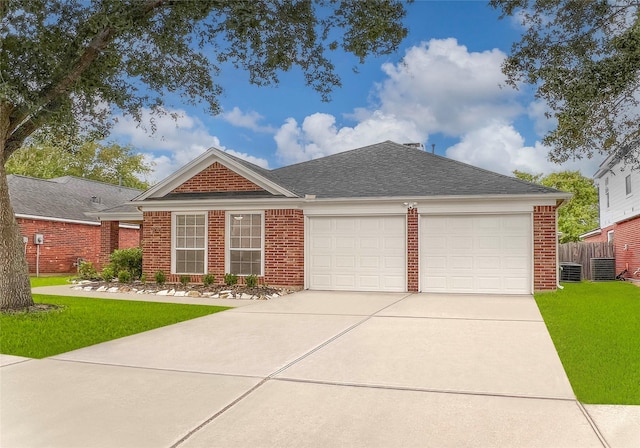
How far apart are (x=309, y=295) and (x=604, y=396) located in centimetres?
888

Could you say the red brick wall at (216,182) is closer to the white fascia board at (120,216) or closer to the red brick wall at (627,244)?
the white fascia board at (120,216)

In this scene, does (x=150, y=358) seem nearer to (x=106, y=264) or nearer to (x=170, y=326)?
(x=170, y=326)

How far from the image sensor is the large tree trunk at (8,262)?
31.7ft

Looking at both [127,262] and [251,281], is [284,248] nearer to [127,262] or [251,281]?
[251,281]

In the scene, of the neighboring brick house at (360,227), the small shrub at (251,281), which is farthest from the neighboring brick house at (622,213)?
the small shrub at (251,281)

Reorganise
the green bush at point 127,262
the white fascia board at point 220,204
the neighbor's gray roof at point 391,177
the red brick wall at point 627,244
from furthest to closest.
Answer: the red brick wall at point 627,244 → the green bush at point 127,262 → the white fascia board at point 220,204 → the neighbor's gray roof at point 391,177

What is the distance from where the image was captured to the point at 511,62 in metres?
10.9

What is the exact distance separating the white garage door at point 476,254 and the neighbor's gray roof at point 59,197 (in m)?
17.8

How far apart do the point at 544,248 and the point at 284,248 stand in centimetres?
726

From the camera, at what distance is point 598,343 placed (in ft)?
21.9

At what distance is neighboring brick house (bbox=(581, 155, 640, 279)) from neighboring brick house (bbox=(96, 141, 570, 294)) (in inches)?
262

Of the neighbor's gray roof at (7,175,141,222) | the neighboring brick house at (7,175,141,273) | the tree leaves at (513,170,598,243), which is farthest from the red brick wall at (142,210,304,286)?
the tree leaves at (513,170,598,243)

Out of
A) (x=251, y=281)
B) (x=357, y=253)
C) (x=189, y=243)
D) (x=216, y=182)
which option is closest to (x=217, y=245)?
(x=189, y=243)

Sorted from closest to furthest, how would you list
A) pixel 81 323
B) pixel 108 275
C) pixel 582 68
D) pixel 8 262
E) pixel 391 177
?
1. pixel 81 323
2. pixel 582 68
3. pixel 8 262
4. pixel 391 177
5. pixel 108 275
